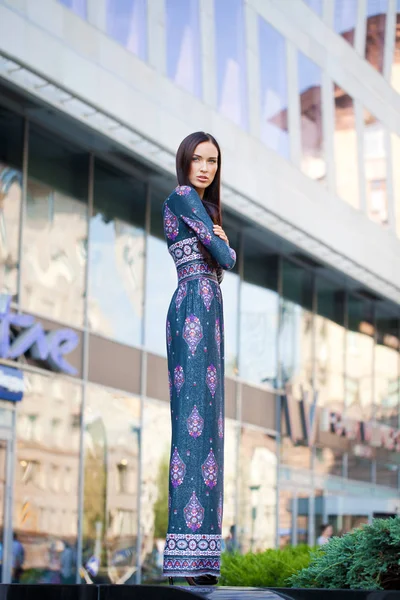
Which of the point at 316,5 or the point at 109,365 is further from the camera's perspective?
the point at 316,5

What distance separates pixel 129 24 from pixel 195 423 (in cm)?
1174

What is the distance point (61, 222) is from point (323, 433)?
34.7 ft

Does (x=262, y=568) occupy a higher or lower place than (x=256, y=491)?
lower

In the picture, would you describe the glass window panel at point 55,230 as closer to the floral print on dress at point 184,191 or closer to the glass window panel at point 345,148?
the glass window panel at point 345,148

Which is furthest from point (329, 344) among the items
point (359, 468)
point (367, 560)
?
point (367, 560)

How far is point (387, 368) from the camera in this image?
2938 cm

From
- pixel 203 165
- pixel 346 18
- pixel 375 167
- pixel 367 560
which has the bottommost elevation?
pixel 367 560

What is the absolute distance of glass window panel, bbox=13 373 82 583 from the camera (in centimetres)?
1516

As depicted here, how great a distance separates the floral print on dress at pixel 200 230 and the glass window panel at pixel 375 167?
66.5 ft

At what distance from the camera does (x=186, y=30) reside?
18000mm

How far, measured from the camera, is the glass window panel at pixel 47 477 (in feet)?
49.7

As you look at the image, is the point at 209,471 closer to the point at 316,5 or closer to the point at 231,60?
the point at 231,60

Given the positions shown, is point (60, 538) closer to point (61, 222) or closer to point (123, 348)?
point (123, 348)

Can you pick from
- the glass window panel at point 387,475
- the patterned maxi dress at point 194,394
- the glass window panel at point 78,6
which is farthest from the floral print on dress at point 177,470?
the glass window panel at point 387,475
